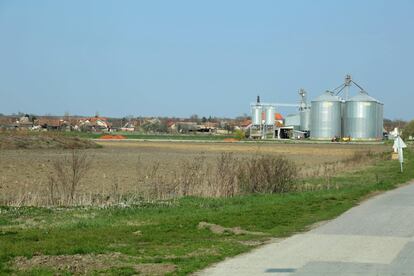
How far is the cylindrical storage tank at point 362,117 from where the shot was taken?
12000cm

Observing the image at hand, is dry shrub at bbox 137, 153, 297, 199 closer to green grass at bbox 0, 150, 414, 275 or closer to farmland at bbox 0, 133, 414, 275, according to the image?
farmland at bbox 0, 133, 414, 275

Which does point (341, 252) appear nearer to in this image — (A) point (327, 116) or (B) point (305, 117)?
(A) point (327, 116)

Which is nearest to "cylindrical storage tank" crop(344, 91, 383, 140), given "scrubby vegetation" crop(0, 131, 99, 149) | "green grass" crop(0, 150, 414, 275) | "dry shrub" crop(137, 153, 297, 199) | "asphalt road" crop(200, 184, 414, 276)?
"scrubby vegetation" crop(0, 131, 99, 149)

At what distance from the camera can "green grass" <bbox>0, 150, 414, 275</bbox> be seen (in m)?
10.3

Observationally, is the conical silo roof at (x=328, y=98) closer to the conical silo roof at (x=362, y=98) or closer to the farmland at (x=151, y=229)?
the conical silo roof at (x=362, y=98)

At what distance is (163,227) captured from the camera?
13.6 m

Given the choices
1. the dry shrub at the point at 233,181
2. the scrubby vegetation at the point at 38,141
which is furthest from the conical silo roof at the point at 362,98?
the dry shrub at the point at 233,181

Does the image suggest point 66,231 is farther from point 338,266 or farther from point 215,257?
point 338,266

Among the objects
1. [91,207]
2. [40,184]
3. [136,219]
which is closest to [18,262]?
[136,219]

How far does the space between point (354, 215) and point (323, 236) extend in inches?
161

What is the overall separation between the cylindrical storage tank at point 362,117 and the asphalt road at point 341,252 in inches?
4211

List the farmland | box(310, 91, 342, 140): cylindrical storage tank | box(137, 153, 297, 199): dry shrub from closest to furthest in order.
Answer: the farmland → box(137, 153, 297, 199): dry shrub → box(310, 91, 342, 140): cylindrical storage tank

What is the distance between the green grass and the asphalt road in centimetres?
53

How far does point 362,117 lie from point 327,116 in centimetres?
654
